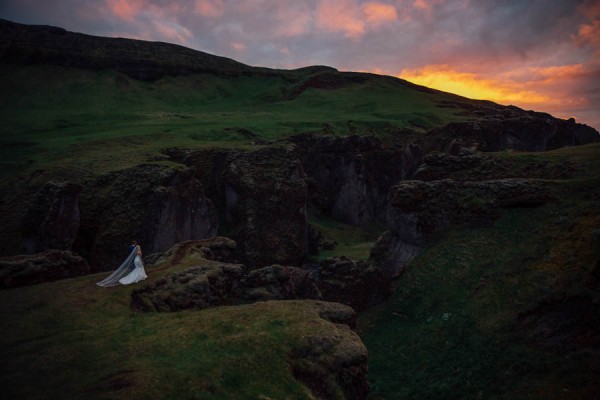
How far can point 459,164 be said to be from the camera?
1962 inches

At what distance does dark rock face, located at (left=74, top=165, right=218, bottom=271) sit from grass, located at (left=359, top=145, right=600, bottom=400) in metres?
26.6

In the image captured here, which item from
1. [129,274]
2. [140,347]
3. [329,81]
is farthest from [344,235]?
[329,81]

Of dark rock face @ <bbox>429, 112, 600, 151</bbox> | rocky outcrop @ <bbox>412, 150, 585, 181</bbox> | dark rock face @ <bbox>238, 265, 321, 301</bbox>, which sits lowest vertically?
dark rock face @ <bbox>238, 265, 321, 301</bbox>

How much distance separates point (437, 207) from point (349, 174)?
4092cm

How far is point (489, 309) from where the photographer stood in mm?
29766

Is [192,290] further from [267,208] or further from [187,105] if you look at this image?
[187,105]

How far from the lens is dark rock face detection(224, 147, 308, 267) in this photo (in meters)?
57.5

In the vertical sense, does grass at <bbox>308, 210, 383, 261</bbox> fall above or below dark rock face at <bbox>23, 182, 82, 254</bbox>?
below

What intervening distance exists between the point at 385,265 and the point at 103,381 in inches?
1301

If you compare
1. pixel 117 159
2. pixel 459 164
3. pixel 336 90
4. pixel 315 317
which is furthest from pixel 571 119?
pixel 315 317

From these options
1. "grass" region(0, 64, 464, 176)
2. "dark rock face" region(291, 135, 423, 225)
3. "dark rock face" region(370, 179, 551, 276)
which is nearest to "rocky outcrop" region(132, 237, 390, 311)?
"dark rock face" region(370, 179, 551, 276)

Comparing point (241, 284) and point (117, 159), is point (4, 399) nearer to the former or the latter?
point (241, 284)

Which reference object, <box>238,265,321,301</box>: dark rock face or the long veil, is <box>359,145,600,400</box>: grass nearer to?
<box>238,265,321,301</box>: dark rock face

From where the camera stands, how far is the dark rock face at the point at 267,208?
57469 millimetres
